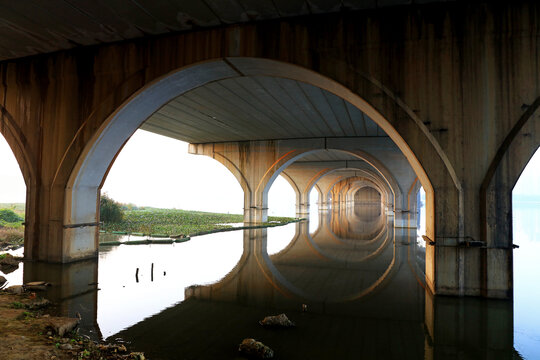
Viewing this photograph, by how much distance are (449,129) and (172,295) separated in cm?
626

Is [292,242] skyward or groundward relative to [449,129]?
groundward

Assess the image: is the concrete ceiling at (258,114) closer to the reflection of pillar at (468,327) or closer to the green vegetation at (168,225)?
the green vegetation at (168,225)

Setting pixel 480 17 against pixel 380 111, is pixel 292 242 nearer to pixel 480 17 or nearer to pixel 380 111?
pixel 380 111

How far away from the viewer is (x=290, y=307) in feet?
20.4

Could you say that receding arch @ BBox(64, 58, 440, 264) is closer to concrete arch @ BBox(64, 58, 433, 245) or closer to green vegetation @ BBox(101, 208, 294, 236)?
concrete arch @ BBox(64, 58, 433, 245)

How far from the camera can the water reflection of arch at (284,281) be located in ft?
22.4

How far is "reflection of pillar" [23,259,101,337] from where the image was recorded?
569 cm

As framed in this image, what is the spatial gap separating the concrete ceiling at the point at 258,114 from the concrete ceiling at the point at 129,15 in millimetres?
3563

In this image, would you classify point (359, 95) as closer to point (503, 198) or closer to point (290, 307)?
point (503, 198)

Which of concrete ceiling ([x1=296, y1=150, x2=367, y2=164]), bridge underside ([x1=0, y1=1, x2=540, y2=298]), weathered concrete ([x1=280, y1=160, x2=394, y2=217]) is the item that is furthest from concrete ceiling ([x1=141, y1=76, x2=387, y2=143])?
weathered concrete ([x1=280, y1=160, x2=394, y2=217])

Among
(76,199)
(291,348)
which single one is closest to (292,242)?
(76,199)

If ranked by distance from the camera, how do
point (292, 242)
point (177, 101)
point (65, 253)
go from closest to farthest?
point (65, 253), point (177, 101), point (292, 242)

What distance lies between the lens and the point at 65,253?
9289 millimetres

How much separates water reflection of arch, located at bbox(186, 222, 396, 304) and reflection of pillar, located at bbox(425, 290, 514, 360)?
1.58 m
